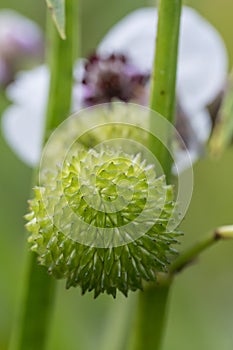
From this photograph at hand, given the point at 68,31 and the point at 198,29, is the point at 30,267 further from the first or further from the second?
the point at 198,29

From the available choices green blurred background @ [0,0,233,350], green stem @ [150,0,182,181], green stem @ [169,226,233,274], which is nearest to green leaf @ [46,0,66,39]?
green stem @ [150,0,182,181]

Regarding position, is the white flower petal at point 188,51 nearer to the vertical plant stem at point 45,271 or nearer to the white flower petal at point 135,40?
the white flower petal at point 135,40

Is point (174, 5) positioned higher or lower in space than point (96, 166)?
higher

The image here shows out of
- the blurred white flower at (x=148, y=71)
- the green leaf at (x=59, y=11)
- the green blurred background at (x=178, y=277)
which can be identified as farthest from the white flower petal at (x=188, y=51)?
the green blurred background at (x=178, y=277)

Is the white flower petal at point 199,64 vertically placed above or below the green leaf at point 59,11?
above

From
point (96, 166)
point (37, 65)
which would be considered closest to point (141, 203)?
point (96, 166)

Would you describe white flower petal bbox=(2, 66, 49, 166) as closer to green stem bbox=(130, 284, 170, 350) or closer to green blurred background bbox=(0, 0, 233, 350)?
green stem bbox=(130, 284, 170, 350)
